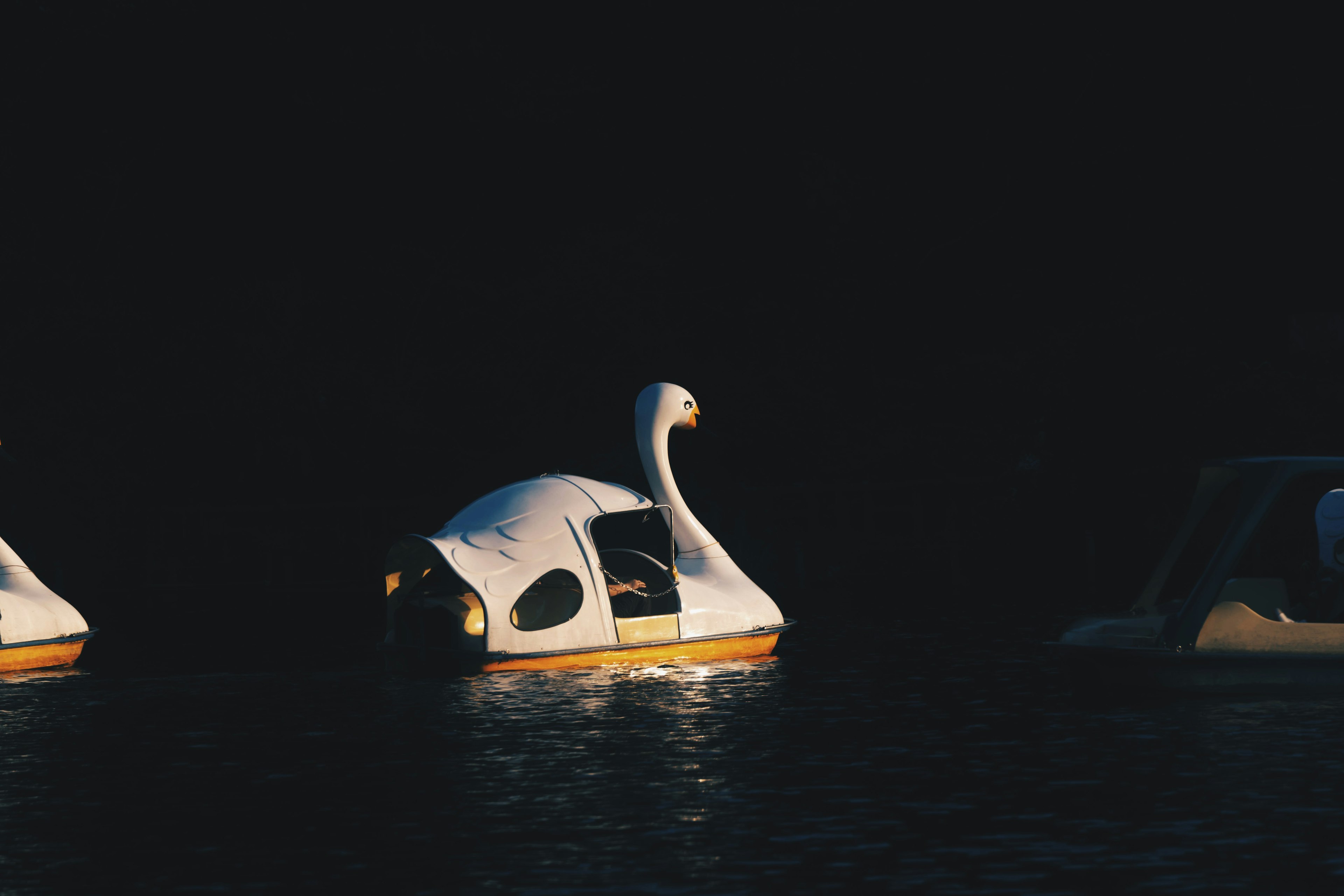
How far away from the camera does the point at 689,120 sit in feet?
122

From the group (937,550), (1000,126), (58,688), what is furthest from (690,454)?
(58,688)

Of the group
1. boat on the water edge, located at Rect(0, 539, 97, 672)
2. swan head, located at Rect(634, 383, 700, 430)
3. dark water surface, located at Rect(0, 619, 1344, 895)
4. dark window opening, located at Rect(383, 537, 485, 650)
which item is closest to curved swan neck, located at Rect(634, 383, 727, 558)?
swan head, located at Rect(634, 383, 700, 430)

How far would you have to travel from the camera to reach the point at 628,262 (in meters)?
37.0

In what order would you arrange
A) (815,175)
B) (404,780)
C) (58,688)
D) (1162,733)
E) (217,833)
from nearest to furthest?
(217,833), (404,780), (1162,733), (58,688), (815,175)

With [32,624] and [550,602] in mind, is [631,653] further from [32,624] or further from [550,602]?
[32,624]

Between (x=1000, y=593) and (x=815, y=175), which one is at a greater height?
(x=815, y=175)

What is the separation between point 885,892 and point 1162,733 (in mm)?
5220

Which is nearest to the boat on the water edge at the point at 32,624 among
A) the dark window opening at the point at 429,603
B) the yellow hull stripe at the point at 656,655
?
the dark window opening at the point at 429,603

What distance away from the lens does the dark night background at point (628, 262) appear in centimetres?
3538

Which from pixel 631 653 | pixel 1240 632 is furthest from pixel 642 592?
pixel 1240 632

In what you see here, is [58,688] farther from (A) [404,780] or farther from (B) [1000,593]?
(B) [1000,593]

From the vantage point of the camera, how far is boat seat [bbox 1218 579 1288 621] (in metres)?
15.0

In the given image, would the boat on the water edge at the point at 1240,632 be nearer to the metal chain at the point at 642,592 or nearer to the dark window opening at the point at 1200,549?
the metal chain at the point at 642,592

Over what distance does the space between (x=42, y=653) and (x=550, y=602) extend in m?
5.06
